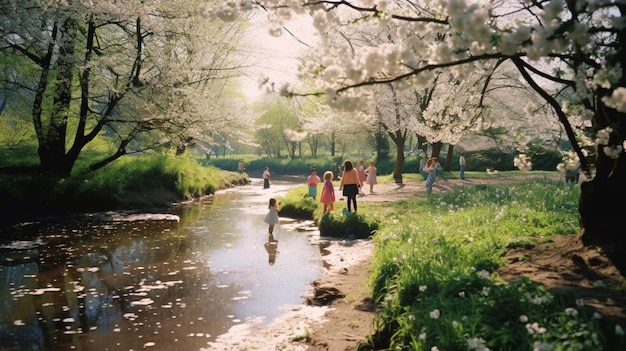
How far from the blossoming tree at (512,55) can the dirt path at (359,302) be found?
0.54 m

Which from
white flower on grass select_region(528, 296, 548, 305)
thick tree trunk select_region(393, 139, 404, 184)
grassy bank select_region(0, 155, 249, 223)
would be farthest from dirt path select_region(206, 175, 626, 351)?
thick tree trunk select_region(393, 139, 404, 184)

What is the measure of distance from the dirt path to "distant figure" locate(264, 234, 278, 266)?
99.7 inches

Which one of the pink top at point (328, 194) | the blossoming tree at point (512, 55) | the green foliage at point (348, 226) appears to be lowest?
the green foliage at point (348, 226)

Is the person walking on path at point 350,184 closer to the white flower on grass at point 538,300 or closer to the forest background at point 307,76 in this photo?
the forest background at point 307,76

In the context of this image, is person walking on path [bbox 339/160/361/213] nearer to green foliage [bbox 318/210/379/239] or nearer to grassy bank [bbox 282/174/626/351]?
green foliage [bbox 318/210/379/239]

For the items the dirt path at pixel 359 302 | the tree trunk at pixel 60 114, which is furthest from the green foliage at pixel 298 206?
the dirt path at pixel 359 302

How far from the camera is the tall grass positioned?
372 centimetres

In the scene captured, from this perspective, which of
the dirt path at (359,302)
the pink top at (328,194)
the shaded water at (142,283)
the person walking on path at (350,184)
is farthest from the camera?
the pink top at (328,194)

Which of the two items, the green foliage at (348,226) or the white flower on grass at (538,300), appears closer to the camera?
the white flower on grass at (538,300)

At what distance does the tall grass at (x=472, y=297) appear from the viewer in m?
3.72

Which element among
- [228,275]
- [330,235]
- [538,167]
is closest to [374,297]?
[228,275]

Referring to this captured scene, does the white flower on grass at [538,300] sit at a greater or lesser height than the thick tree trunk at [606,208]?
lesser

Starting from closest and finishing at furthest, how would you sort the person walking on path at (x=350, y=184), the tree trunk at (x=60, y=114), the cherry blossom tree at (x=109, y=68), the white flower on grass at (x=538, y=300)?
1. the white flower on grass at (x=538, y=300)
2. the person walking on path at (x=350, y=184)
3. the cherry blossom tree at (x=109, y=68)
4. the tree trunk at (x=60, y=114)

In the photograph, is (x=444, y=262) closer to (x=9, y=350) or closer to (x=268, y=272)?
(x=268, y=272)
